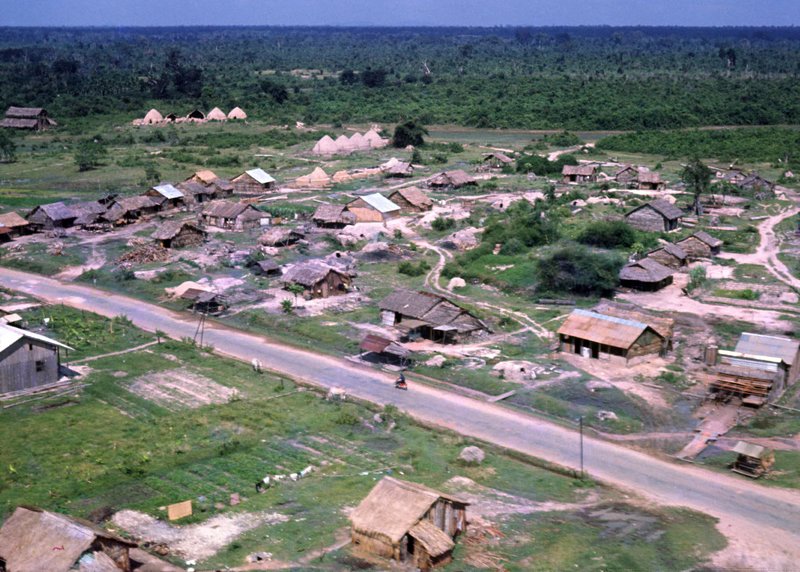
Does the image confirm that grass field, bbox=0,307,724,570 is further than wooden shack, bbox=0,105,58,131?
No

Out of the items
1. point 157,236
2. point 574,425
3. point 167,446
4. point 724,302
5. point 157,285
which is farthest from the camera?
point 157,236

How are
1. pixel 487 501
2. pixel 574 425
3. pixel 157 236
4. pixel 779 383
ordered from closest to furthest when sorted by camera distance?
pixel 487 501 → pixel 574 425 → pixel 779 383 → pixel 157 236

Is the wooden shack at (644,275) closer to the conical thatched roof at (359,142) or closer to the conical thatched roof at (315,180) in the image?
the conical thatched roof at (315,180)

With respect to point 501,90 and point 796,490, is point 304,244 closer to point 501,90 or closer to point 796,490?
point 796,490

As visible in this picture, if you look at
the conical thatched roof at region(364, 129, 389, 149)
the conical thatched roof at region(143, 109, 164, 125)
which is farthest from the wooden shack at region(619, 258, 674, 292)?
the conical thatched roof at region(143, 109, 164, 125)

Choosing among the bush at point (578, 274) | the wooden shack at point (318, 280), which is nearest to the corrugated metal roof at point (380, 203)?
the wooden shack at point (318, 280)

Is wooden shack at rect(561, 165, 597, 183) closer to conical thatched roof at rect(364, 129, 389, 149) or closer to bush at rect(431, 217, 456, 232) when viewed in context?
bush at rect(431, 217, 456, 232)

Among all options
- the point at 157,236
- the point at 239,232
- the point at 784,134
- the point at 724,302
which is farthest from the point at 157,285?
the point at 784,134
